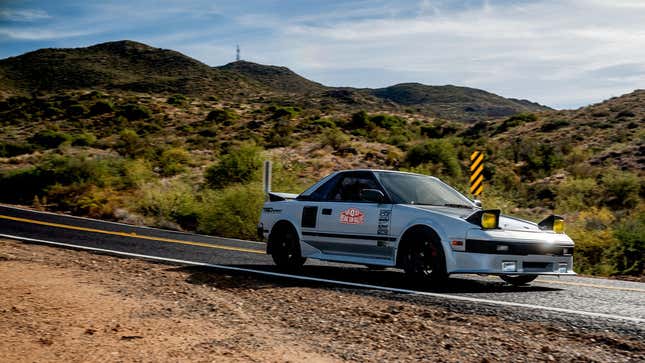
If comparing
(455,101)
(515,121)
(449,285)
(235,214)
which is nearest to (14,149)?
(235,214)

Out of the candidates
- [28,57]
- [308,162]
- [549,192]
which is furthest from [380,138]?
[28,57]

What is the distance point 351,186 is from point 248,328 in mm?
3932

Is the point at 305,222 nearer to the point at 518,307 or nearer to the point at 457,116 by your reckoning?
the point at 518,307

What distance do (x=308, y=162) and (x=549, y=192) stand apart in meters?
11.6

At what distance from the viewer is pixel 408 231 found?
29.1 ft

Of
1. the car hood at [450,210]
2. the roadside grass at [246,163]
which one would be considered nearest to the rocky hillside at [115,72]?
the roadside grass at [246,163]

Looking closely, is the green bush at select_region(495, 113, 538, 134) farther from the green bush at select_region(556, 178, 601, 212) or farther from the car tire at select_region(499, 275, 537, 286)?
the car tire at select_region(499, 275, 537, 286)

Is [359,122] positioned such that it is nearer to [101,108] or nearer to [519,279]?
[101,108]

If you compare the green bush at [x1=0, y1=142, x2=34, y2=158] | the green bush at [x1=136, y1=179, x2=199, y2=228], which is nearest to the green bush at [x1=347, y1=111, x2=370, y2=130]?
the green bush at [x1=0, y1=142, x2=34, y2=158]

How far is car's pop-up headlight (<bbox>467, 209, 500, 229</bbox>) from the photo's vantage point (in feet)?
27.6

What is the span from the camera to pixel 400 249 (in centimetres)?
898

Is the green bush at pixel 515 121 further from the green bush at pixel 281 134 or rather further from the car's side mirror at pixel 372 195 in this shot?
the car's side mirror at pixel 372 195

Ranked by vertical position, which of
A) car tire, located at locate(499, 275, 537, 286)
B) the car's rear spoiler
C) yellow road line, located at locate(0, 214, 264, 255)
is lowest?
car tire, located at locate(499, 275, 537, 286)

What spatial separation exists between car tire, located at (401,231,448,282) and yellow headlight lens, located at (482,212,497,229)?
0.57 metres
